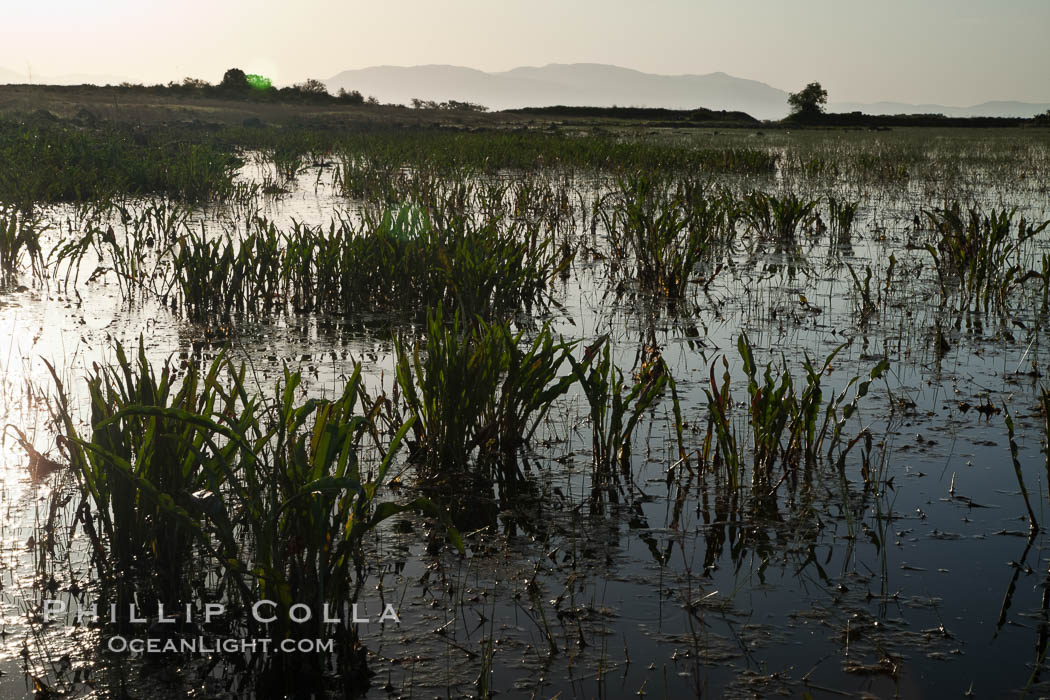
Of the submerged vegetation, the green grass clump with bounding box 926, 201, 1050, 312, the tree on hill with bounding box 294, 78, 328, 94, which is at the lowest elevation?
the submerged vegetation

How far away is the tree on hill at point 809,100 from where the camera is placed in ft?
218

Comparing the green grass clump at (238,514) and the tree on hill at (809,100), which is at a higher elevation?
the tree on hill at (809,100)

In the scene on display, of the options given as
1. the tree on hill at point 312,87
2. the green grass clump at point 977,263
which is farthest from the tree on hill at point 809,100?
the green grass clump at point 977,263

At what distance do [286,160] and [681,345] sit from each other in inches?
493

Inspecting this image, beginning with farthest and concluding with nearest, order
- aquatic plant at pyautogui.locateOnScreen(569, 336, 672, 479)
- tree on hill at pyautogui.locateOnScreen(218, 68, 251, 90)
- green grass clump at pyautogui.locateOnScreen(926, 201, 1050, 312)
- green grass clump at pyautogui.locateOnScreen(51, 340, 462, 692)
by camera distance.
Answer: tree on hill at pyautogui.locateOnScreen(218, 68, 251, 90), green grass clump at pyautogui.locateOnScreen(926, 201, 1050, 312), aquatic plant at pyautogui.locateOnScreen(569, 336, 672, 479), green grass clump at pyautogui.locateOnScreen(51, 340, 462, 692)

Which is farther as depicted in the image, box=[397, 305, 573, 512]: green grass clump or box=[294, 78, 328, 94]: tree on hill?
box=[294, 78, 328, 94]: tree on hill

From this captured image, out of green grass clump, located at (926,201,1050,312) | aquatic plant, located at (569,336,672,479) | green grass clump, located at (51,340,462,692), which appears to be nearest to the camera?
green grass clump, located at (51,340,462,692)

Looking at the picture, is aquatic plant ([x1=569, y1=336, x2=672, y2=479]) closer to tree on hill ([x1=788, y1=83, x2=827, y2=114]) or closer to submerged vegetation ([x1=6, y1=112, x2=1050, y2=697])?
submerged vegetation ([x1=6, y1=112, x2=1050, y2=697])

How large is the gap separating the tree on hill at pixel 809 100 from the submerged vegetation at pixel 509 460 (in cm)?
6328

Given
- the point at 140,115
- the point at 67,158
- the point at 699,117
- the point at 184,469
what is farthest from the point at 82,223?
the point at 699,117

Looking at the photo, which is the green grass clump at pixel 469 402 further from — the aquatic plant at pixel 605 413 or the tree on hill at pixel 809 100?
the tree on hill at pixel 809 100

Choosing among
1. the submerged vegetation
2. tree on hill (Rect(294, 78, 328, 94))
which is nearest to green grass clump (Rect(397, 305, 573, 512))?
the submerged vegetation

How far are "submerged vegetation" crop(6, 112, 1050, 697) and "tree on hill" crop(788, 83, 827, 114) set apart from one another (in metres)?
63.3

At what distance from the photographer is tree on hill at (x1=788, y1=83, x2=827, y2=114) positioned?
218 feet
